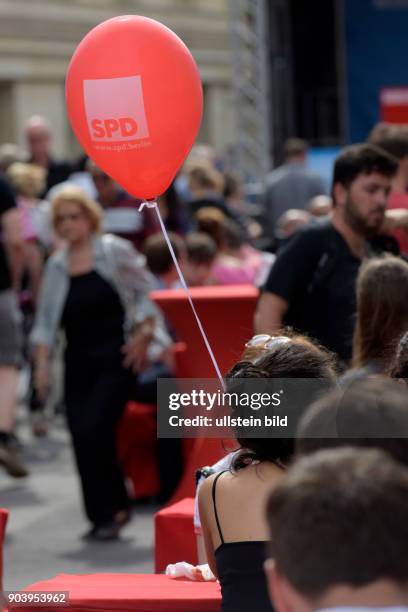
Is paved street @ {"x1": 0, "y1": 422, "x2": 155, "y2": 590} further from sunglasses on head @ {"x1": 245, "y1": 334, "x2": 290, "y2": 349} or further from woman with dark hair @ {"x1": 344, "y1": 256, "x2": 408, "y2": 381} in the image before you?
sunglasses on head @ {"x1": 245, "y1": 334, "x2": 290, "y2": 349}

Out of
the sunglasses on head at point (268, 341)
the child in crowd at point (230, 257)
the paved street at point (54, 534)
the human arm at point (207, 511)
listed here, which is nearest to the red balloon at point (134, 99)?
the sunglasses on head at point (268, 341)

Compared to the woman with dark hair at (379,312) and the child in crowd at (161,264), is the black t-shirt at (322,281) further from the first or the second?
the child in crowd at (161,264)

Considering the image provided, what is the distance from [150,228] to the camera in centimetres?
874

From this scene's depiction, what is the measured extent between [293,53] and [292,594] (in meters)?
10.9

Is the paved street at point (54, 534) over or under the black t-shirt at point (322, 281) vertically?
under

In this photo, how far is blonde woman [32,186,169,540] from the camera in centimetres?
624

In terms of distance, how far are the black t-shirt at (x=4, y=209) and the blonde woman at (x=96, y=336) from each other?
87cm

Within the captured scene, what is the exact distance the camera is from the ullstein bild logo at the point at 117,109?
4031 millimetres

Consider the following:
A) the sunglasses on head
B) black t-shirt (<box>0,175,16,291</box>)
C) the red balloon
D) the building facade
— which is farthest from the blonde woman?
the building facade

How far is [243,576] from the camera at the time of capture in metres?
2.77

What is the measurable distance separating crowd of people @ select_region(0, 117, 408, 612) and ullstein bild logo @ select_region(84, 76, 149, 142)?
2.44 ft

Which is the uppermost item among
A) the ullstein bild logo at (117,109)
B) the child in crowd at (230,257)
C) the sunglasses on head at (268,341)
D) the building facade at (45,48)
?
the ullstein bild logo at (117,109)


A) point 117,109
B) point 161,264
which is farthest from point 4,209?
point 117,109

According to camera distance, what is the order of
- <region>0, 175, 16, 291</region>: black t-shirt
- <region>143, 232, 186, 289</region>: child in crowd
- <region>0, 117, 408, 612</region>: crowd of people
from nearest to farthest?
<region>0, 117, 408, 612</region>: crowd of people, <region>143, 232, 186, 289</region>: child in crowd, <region>0, 175, 16, 291</region>: black t-shirt
